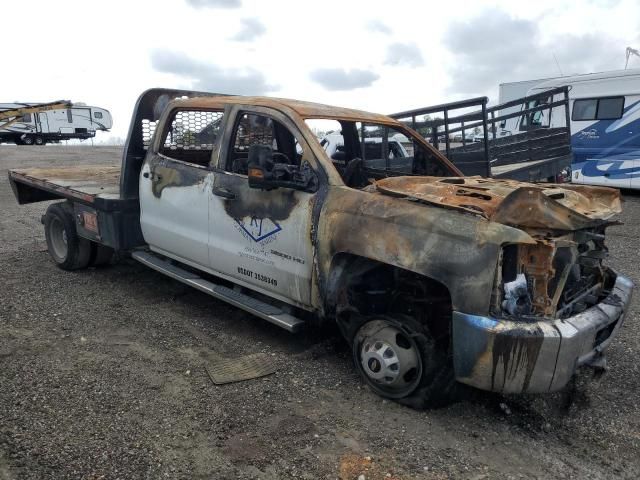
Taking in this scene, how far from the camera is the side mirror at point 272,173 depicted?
3596mm

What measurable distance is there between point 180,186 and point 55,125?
3296cm

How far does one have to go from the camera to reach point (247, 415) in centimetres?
327

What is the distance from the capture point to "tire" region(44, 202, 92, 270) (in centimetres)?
602

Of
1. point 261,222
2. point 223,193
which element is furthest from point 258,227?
point 223,193

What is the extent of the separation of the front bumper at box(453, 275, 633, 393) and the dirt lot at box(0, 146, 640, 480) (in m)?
0.40

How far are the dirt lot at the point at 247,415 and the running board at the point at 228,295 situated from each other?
34 cm

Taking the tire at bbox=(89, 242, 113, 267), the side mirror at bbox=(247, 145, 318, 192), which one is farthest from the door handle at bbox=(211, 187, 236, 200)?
the tire at bbox=(89, 242, 113, 267)

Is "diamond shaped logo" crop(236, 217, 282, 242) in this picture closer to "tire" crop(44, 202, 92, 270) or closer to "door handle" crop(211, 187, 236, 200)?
"door handle" crop(211, 187, 236, 200)

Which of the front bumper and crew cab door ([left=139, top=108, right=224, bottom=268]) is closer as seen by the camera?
the front bumper

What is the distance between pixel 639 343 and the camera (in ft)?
14.4

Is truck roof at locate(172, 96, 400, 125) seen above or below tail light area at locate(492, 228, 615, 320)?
above

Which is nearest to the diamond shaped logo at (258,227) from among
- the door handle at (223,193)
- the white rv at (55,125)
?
the door handle at (223,193)

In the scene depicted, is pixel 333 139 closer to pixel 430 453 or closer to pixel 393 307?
pixel 393 307

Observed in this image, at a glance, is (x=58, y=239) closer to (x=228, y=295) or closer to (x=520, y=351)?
(x=228, y=295)
